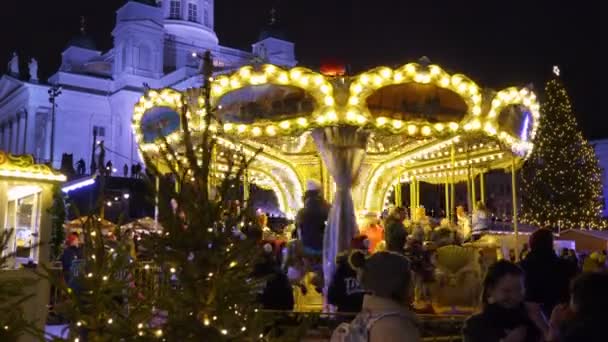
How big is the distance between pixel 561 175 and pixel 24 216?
83.8ft

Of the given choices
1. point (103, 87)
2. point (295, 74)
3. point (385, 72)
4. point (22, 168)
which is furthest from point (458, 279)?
point (103, 87)

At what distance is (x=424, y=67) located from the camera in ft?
34.2

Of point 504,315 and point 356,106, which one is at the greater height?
point 356,106

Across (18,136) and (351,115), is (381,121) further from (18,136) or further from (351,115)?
(18,136)

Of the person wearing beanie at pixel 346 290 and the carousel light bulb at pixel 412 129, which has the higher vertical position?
the carousel light bulb at pixel 412 129

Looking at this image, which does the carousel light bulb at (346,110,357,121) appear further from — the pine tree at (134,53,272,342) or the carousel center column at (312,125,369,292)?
the pine tree at (134,53,272,342)

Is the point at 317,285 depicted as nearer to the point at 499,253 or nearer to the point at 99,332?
the point at 499,253

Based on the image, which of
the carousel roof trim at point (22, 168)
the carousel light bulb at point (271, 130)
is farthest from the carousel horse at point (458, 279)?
the carousel roof trim at point (22, 168)

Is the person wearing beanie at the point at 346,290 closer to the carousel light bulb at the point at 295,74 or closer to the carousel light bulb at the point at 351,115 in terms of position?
the carousel light bulb at the point at 351,115

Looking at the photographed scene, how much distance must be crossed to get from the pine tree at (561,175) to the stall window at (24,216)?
24422 millimetres

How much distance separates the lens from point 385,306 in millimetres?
2828

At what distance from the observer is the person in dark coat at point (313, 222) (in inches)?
432

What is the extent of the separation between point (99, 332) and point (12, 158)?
7644 millimetres

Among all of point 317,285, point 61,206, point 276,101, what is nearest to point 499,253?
point 317,285
